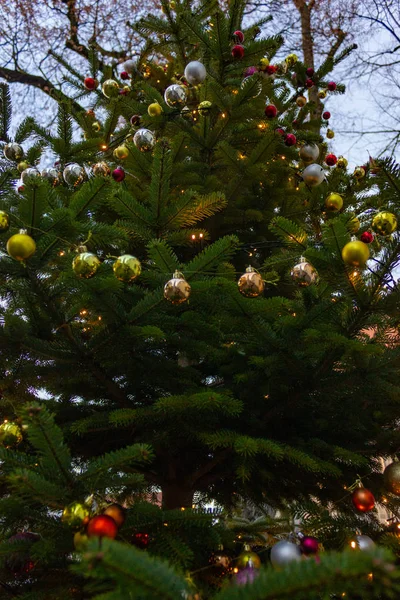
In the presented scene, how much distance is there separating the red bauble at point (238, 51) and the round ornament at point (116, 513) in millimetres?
2230

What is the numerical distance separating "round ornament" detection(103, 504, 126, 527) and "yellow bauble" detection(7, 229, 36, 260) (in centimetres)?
71

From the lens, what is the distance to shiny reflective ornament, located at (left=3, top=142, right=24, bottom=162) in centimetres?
A: 240

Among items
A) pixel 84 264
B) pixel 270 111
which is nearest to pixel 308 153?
pixel 270 111

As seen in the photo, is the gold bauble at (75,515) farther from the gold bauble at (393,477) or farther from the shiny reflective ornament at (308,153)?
the shiny reflective ornament at (308,153)

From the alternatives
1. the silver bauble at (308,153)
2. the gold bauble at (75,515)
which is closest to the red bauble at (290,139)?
the silver bauble at (308,153)

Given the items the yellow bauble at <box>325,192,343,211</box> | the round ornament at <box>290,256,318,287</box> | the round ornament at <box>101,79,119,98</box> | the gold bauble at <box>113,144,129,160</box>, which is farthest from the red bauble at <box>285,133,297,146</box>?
the round ornament at <box>290,256,318,287</box>

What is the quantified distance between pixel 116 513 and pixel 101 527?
0.20 metres

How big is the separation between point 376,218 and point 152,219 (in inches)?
31.8

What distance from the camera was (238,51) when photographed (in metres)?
2.47

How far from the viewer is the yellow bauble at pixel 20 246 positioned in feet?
4.17

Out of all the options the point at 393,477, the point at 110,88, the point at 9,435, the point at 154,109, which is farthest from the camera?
the point at 110,88

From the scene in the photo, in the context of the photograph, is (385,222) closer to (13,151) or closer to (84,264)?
(84,264)

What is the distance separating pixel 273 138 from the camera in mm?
2379

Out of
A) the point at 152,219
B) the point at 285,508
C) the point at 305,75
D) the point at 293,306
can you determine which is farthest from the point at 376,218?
the point at 305,75
